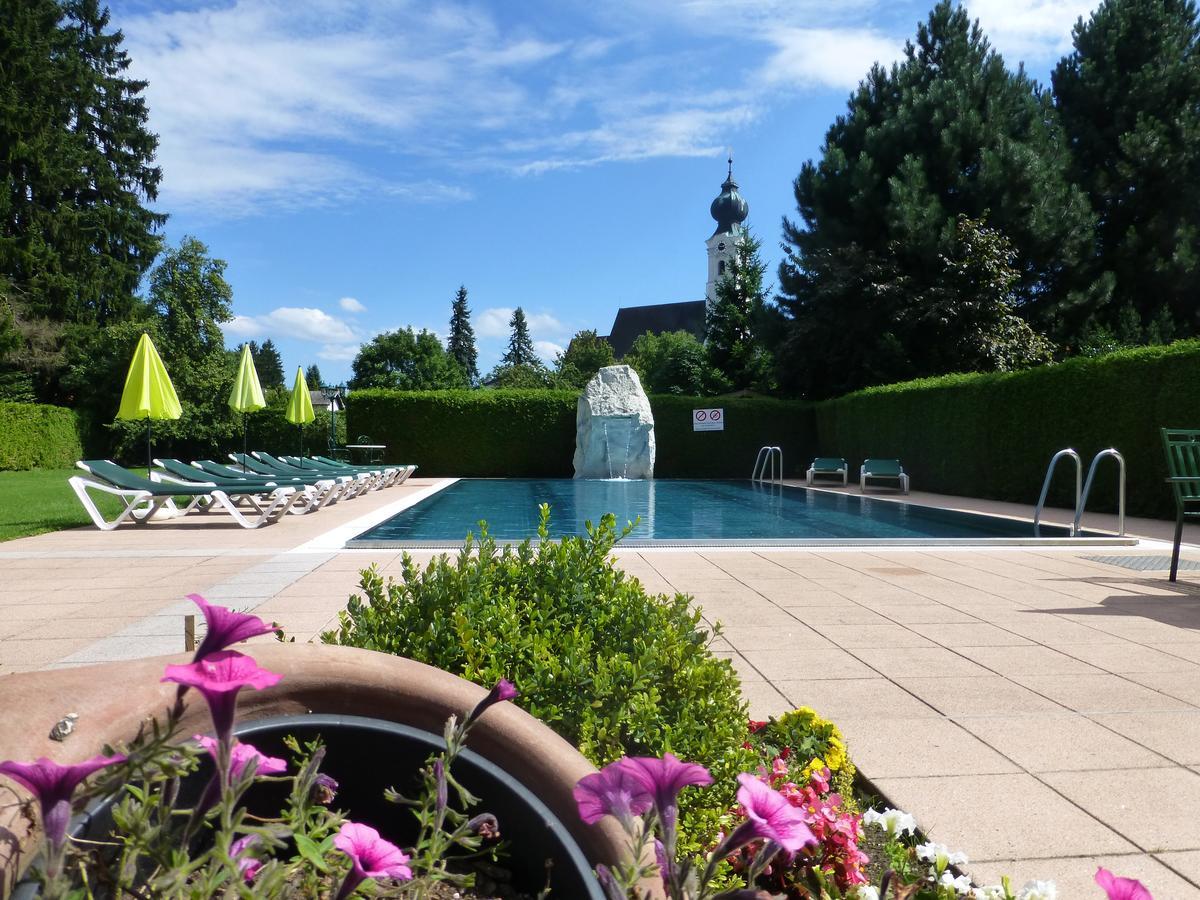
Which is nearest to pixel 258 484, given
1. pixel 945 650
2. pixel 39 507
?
pixel 39 507

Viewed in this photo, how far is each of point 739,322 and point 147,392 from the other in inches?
930

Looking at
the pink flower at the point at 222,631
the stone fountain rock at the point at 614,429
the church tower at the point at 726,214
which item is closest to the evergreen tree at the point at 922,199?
the stone fountain rock at the point at 614,429

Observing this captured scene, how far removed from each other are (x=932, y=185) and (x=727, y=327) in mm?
10068

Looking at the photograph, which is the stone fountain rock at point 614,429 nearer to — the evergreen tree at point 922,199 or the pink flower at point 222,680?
the evergreen tree at point 922,199

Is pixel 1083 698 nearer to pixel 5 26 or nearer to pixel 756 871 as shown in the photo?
pixel 756 871

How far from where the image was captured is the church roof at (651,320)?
6962 cm

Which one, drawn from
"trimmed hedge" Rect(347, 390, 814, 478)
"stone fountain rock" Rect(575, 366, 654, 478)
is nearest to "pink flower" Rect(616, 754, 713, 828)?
"stone fountain rock" Rect(575, 366, 654, 478)

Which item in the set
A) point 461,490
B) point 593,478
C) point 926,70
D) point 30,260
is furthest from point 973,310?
point 30,260

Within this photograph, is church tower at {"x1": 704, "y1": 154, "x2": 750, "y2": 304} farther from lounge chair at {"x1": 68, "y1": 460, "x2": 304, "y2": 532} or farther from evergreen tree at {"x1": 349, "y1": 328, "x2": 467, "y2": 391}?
lounge chair at {"x1": 68, "y1": 460, "x2": 304, "y2": 532}

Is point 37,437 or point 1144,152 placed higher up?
point 1144,152

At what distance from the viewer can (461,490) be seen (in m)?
17.5

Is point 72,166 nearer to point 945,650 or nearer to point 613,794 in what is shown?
point 945,650

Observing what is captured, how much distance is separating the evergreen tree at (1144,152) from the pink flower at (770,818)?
24.4 meters

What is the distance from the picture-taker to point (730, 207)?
62.9m
